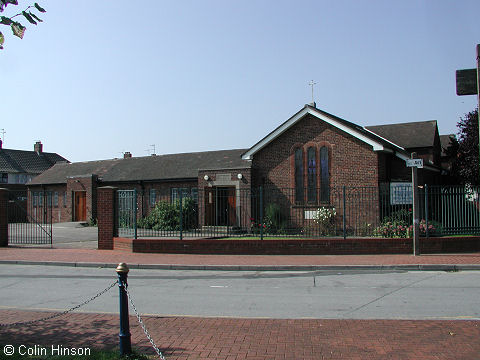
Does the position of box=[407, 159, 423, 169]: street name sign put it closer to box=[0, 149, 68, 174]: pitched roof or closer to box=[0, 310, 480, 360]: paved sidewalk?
box=[0, 310, 480, 360]: paved sidewalk

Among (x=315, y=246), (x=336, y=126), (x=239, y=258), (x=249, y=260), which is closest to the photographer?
(x=249, y=260)

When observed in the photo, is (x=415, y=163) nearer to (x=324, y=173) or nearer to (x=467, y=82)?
(x=467, y=82)

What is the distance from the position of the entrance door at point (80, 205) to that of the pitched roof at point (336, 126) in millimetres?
14762

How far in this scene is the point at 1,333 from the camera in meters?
6.19

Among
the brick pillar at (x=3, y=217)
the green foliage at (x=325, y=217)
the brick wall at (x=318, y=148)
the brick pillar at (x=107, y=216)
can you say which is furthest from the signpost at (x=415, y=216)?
the brick pillar at (x=3, y=217)

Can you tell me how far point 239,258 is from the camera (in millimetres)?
14680

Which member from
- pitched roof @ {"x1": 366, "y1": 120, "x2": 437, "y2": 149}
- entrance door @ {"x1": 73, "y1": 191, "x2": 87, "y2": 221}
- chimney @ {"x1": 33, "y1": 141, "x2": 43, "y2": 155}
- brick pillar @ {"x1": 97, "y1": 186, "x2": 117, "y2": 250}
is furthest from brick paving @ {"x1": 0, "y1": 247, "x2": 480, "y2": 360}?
chimney @ {"x1": 33, "y1": 141, "x2": 43, "y2": 155}

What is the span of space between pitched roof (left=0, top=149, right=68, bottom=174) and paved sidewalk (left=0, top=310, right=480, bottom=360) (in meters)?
50.1

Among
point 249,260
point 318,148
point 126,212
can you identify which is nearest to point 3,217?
point 126,212

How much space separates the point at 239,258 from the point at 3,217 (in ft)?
36.0

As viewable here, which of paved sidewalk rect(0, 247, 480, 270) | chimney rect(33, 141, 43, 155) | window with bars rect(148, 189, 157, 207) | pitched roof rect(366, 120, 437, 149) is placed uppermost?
chimney rect(33, 141, 43, 155)

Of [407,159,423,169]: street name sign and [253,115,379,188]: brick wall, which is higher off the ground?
[253,115,379,188]: brick wall

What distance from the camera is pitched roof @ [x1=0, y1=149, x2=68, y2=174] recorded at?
51969 millimetres

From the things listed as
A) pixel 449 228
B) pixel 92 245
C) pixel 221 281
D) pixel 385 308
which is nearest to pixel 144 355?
pixel 385 308
